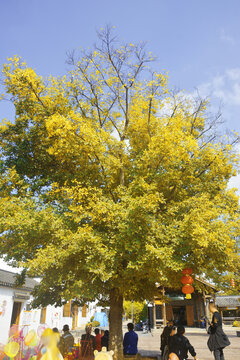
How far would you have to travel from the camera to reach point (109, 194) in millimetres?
9578

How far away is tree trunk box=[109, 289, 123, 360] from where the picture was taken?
8.78 m

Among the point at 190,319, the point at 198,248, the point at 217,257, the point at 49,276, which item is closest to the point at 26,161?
the point at 49,276

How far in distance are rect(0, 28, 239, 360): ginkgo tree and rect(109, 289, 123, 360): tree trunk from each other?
0.12 ft

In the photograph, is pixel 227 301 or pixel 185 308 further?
pixel 227 301

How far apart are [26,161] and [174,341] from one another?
285 inches

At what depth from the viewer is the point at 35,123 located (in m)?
9.80

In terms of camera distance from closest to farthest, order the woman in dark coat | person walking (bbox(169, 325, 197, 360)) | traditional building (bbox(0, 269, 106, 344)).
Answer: the woman in dark coat → person walking (bbox(169, 325, 197, 360)) → traditional building (bbox(0, 269, 106, 344))

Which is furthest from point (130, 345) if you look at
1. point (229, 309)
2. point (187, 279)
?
point (229, 309)

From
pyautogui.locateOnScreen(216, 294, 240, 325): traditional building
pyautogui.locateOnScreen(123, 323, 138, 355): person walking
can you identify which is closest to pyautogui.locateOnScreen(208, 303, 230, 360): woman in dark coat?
pyautogui.locateOnScreen(123, 323, 138, 355): person walking

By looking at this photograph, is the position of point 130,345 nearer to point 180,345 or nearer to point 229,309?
point 180,345

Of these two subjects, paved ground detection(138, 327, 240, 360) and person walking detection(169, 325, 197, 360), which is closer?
person walking detection(169, 325, 197, 360)

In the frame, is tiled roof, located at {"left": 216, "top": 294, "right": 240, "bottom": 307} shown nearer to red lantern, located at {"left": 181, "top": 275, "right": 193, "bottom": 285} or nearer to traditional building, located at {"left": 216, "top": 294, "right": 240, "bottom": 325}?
traditional building, located at {"left": 216, "top": 294, "right": 240, "bottom": 325}

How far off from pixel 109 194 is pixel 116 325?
4.45 meters

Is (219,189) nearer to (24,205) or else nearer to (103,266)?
(103,266)
